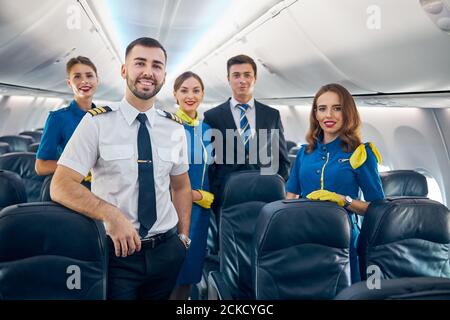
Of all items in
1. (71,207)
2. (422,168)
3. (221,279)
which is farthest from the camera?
(422,168)

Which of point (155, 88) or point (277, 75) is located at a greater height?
point (277, 75)

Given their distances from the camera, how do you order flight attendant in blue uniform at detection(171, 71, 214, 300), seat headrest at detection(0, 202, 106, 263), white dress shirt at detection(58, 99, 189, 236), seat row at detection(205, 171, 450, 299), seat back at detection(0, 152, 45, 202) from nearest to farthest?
1. seat headrest at detection(0, 202, 106, 263)
2. white dress shirt at detection(58, 99, 189, 236)
3. seat row at detection(205, 171, 450, 299)
4. flight attendant in blue uniform at detection(171, 71, 214, 300)
5. seat back at detection(0, 152, 45, 202)

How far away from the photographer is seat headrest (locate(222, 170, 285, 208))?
2.76 m

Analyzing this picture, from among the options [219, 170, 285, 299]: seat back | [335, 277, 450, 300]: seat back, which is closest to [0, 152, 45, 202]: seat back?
[219, 170, 285, 299]: seat back

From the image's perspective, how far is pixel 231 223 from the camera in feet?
9.38

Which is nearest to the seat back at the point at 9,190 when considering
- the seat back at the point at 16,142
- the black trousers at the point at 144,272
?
the black trousers at the point at 144,272

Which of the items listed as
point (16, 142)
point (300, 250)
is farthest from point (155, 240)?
point (16, 142)

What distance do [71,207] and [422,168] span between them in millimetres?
3926

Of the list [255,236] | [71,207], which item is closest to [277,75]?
[255,236]

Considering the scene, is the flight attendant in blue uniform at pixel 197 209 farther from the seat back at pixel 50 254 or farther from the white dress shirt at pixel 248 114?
the seat back at pixel 50 254

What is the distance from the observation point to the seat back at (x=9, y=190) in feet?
8.34

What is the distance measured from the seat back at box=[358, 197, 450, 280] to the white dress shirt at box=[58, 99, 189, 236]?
0.96 metres

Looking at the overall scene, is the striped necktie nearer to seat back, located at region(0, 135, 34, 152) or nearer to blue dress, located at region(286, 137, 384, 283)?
blue dress, located at region(286, 137, 384, 283)
